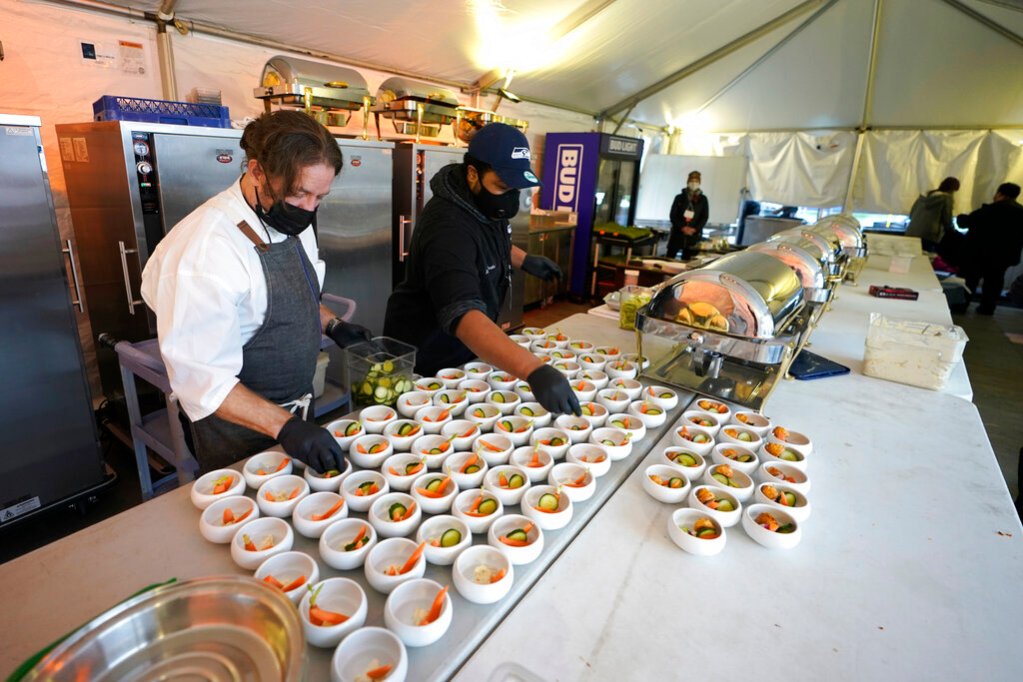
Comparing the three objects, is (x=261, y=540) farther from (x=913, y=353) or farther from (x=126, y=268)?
(x=913, y=353)

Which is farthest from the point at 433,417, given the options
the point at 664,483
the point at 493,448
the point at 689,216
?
the point at 689,216

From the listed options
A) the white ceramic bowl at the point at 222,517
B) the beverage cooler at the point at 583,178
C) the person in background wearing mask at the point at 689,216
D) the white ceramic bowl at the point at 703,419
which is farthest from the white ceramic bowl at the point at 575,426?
the person in background wearing mask at the point at 689,216

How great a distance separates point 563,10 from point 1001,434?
5.16m

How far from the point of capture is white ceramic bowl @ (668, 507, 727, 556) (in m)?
1.25

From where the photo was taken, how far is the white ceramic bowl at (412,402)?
173cm

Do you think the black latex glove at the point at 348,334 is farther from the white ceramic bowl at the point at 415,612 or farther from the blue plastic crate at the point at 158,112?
the blue plastic crate at the point at 158,112

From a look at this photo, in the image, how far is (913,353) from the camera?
2.41m

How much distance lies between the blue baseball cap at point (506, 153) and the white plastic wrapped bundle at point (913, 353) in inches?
71.7

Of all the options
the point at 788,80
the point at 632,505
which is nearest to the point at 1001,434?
the point at 632,505

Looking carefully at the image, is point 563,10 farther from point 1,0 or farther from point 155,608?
point 155,608

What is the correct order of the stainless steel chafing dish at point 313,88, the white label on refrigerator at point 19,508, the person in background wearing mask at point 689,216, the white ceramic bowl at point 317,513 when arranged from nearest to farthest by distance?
the white ceramic bowl at point 317,513 < the white label on refrigerator at point 19,508 < the stainless steel chafing dish at point 313,88 < the person in background wearing mask at point 689,216

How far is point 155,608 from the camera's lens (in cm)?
78

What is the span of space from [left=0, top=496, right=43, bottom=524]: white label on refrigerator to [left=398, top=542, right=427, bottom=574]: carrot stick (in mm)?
2639

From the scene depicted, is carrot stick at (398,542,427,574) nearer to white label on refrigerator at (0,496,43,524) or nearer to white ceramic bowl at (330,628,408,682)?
white ceramic bowl at (330,628,408,682)
